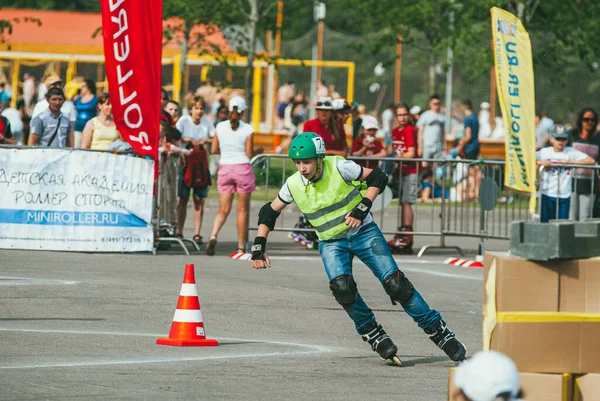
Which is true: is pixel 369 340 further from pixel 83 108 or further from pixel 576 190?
pixel 83 108

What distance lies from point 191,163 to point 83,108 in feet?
9.29

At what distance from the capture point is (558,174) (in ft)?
51.9

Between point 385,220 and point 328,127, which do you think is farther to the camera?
point 385,220

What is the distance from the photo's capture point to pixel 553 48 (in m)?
28.3

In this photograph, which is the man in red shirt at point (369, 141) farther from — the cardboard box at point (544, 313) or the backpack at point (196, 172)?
the cardboard box at point (544, 313)

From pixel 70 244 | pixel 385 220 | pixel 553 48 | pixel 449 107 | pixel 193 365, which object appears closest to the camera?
pixel 193 365

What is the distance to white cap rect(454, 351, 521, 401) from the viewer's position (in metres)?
4.55

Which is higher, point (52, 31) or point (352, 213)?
point (52, 31)

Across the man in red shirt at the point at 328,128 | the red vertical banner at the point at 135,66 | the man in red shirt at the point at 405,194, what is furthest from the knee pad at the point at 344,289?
the man in red shirt at the point at 405,194

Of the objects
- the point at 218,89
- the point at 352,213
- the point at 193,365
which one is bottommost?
the point at 193,365

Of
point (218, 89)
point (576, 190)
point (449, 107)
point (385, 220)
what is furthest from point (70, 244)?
point (449, 107)

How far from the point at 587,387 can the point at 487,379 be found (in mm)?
2278

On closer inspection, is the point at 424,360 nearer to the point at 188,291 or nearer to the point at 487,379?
the point at 188,291

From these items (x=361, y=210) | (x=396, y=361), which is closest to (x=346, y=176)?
(x=361, y=210)
